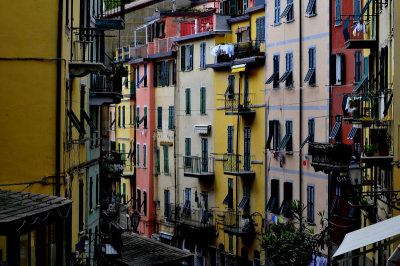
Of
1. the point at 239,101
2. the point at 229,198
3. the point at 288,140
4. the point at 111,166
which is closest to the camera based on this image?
the point at 111,166

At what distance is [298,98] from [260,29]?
667 centimetres

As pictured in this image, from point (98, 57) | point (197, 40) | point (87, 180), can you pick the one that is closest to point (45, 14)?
point (87, 180)

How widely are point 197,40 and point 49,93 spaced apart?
105 feet

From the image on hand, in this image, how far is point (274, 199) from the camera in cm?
4919

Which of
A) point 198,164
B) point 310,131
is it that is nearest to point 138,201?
point 198,164

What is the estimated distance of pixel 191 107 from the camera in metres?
61.1

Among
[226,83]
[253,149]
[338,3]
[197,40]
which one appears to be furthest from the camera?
[197,40]

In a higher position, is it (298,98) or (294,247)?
(298,98)

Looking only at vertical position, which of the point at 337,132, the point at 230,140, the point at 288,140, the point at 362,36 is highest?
the point at 362,36

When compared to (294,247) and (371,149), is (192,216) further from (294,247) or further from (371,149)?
(371,149)

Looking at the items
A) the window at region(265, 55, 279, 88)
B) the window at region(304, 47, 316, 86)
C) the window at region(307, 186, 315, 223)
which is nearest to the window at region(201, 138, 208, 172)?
the window at region(265, 55, 279, 88)

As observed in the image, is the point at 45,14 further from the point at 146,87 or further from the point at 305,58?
the point at 146,87

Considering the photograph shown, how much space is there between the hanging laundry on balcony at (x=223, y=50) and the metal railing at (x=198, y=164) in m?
6.32

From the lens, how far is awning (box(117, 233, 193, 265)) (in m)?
39.4
